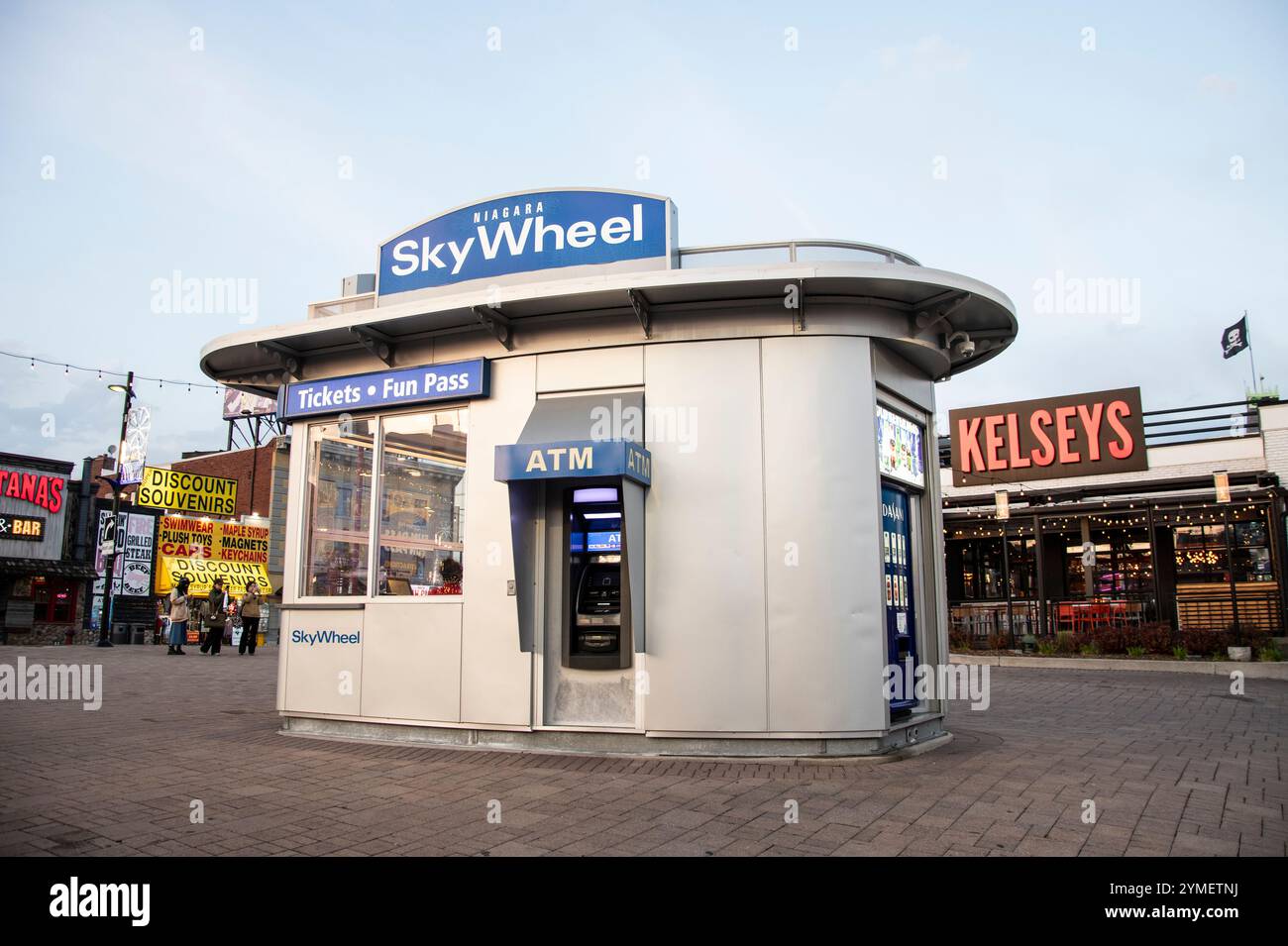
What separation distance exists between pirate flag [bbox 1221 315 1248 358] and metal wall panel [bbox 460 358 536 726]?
23283 millimetres

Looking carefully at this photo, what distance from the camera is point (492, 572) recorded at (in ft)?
26.4

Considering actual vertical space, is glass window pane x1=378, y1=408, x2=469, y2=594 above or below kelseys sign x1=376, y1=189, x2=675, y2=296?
below

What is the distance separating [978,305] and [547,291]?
421cm

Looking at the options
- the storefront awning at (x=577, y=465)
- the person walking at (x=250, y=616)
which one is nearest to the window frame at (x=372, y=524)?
the storefront awning at (x=577, y=465)

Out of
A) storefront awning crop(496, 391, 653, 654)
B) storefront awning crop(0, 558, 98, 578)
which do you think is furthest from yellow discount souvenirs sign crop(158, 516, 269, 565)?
storefront awning crop(496, 391, 653, 654)

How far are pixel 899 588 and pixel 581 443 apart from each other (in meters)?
3.77

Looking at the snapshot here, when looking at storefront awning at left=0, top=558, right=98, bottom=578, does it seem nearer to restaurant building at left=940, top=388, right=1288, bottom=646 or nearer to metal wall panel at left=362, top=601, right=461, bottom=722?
metal wall panel at left=362, top=601, right=461, bottom=722

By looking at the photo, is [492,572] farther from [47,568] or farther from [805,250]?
[47,568]

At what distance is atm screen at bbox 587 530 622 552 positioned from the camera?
8.05m

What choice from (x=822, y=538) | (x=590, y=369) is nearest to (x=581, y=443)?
(x=590, y=369)

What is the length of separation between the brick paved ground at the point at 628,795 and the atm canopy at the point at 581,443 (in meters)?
2.50
